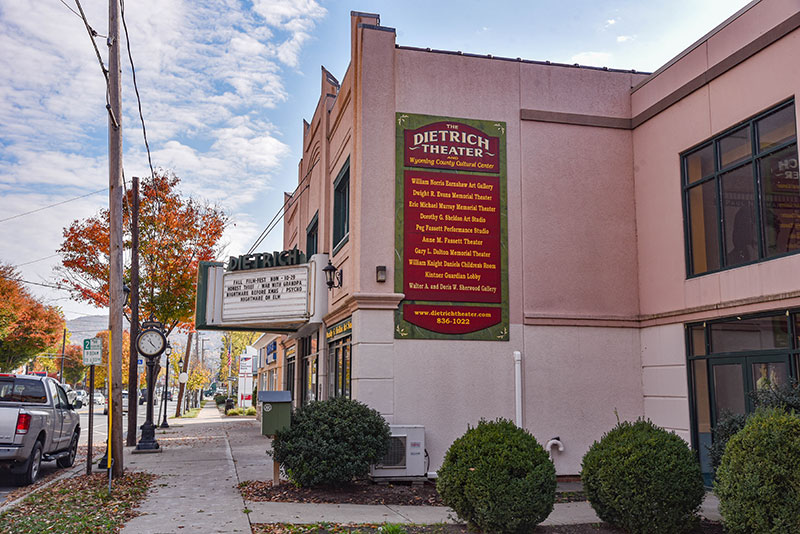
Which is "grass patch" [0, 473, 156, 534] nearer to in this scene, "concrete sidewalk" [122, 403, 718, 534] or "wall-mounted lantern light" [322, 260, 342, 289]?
"concrete sidewalk" [122, 403, 718, 534]

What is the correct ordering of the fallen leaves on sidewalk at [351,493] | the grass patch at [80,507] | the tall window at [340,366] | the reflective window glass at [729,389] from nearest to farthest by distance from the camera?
the grass patch at [80,507], the fallen leaves on sidewalk at [351,493], the reflective window glass at [729,389], the tall window at [340,366]

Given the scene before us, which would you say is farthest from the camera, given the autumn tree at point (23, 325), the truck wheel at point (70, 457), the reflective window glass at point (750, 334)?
the autumn tree at point (23, 325)

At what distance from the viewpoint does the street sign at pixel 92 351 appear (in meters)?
13.2

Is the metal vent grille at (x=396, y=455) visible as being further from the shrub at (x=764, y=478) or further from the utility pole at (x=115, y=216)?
the shrub at (x=764, y=478)

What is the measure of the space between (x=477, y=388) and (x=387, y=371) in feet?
5.62

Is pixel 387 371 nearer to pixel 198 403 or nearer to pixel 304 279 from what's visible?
pixel 304 279

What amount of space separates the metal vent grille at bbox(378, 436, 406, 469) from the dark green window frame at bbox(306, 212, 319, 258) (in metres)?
8.73

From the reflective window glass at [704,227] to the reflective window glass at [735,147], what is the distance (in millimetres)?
469

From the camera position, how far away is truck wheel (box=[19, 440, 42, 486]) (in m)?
13.0

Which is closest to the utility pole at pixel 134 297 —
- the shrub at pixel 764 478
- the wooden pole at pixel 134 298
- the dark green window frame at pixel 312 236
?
the wooden pole at pixel 134 298

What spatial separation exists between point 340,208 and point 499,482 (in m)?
9.59

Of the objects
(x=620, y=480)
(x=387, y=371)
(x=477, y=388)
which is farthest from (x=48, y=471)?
(x=620, y=480)

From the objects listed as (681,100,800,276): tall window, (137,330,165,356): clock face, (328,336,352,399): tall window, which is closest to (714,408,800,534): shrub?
(681,100,800,276): tall window

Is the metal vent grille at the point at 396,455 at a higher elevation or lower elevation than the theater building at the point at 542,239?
lower
